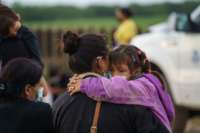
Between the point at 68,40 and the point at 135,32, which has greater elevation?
the point at 68,40

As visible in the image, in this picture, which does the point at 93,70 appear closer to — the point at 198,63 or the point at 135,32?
the point at 198,63

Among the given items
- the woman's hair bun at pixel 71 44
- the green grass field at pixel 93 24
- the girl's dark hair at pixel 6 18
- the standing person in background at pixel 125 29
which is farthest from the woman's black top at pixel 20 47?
the green grass field at pixel 93 24

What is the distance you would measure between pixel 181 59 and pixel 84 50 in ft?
18.5

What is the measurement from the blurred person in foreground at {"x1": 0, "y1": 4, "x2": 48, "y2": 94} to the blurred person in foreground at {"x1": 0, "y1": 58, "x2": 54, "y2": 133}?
1.65 m

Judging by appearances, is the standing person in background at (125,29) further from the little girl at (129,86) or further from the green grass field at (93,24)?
the green grass field at (93,24)

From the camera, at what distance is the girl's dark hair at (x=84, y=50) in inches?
160

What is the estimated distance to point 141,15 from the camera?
39281mm

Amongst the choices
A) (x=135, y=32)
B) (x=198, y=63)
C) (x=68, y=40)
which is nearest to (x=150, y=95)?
(x=68, y=40)

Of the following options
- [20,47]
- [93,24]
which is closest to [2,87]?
[20,47]

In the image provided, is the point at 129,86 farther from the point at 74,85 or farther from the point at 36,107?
the point at 36,107

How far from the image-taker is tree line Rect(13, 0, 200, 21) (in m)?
37.7

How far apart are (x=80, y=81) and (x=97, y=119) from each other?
0.24 m

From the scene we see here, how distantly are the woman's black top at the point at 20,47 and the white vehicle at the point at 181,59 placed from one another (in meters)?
3.73

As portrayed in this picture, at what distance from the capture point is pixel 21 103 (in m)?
3.99
